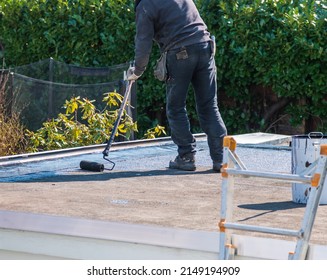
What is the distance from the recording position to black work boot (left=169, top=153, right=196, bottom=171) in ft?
25.8

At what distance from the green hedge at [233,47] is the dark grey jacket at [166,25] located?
10.6ft

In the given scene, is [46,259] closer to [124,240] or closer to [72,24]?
[124,240]

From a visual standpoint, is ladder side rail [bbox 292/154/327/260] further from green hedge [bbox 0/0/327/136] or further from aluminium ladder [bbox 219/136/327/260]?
green hedge [bbox 0/0/327/136]

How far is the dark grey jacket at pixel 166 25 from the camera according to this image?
7.62 metres

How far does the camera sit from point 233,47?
11273mm

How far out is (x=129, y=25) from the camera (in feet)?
39.5

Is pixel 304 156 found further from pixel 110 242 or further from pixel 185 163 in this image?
pixel 110 242

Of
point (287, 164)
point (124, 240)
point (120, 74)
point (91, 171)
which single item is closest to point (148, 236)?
point (124, 240)

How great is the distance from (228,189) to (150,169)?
3.47m

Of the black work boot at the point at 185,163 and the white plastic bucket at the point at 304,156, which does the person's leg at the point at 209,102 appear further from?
the white plastic bucket at the point at 304,156

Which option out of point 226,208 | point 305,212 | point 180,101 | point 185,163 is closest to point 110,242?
point 226,208

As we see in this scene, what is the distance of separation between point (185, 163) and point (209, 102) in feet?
1.91

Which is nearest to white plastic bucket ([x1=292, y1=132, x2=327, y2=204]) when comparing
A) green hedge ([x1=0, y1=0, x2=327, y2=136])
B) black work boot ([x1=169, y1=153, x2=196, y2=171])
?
black work boot ([x1=169, y1=153, x2=196, y2=171])

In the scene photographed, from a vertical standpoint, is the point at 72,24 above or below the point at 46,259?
above
